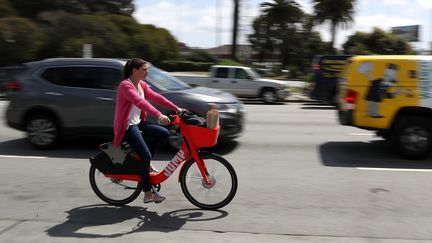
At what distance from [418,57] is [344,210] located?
12.5 feet

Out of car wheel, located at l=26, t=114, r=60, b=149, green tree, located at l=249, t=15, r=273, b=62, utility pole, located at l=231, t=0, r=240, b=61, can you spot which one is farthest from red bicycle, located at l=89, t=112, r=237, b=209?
green tree, located at l=249, t=15, r=273, b=62

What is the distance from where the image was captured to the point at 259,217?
5.30 m

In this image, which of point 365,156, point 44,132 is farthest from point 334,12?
point 44,132

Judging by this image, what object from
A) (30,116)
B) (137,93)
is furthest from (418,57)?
(30,116)

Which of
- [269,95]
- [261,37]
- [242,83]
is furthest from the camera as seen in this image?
[261,37]

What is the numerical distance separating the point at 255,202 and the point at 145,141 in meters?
1.45

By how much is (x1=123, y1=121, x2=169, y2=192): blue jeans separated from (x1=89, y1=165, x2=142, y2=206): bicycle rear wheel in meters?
0.27

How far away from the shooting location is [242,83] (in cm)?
2086

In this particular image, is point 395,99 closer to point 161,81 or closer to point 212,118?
point 161,81

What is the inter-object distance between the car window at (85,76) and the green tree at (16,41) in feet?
75.5

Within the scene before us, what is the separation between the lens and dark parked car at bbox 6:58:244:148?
8.71 metres

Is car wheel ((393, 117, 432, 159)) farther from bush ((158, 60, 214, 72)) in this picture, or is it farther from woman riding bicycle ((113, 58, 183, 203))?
bush ((158, 60, 214, 72))

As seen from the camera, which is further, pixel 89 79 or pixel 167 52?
pixel 167 52

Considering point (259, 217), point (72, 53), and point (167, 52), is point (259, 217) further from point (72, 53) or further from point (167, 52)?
point (167, 52)
